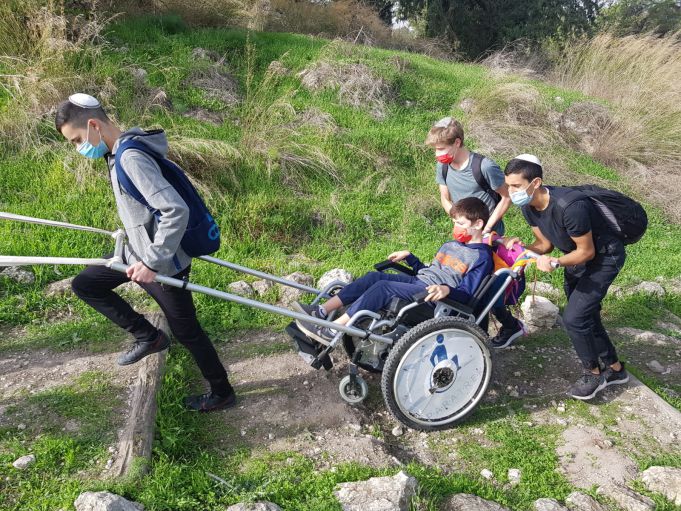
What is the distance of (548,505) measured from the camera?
2.87 meters

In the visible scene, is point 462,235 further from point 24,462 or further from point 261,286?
point 24,462

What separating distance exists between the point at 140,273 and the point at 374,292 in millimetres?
1394

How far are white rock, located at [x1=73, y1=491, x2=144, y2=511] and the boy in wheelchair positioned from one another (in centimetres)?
133

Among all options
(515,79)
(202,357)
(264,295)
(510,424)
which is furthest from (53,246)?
(515,79)

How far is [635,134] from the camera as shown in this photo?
9086mm

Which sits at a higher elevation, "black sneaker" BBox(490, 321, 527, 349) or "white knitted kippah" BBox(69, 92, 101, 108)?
"white knitted kippah" BBox(69, 92, 101, 108)

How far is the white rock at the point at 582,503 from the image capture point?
2.86 meters

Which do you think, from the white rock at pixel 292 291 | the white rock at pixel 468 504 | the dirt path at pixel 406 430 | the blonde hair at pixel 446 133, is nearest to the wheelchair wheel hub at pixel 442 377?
the dirt path at pixel 406 430

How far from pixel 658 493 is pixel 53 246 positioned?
5.01 metres

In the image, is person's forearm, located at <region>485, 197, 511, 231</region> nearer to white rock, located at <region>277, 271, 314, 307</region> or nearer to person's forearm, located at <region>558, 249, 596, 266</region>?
person's forearm, located at <region>558, 249, 596, 266</region>

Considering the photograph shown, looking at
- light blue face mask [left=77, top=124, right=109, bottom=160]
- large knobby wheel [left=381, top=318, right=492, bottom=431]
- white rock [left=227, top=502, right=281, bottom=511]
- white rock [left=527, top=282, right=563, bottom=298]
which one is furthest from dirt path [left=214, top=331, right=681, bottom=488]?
light blue face mask [left=77, top=124, right=109, bottom=160]

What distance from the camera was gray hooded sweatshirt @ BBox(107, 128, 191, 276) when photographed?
2.60 m

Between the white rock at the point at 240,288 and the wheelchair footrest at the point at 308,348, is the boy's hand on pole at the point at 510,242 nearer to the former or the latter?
the wheelchair footrest at the point at 308,348

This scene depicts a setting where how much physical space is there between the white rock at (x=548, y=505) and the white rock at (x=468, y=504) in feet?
0.65
